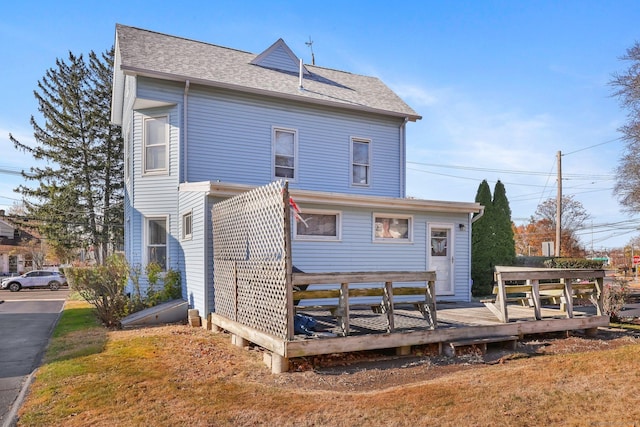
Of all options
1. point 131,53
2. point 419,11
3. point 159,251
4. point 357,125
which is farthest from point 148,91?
point 419,11

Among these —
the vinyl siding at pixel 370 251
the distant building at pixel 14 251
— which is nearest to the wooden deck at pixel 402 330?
the vinyl siding at pixel 370 251

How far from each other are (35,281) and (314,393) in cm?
2972

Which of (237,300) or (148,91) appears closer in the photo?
(237,300)

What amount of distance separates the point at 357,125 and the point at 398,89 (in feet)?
11.8

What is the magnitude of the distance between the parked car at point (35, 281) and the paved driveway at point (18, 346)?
13.2 meters

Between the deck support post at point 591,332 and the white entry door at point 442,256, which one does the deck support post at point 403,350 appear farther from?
the white entry door at point 442,256

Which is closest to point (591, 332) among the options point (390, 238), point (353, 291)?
point (390, 238)

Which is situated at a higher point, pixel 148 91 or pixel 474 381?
pixel 148 91

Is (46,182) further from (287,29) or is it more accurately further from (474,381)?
(474,381)

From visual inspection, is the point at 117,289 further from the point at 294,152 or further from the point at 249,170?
the point at 294,152

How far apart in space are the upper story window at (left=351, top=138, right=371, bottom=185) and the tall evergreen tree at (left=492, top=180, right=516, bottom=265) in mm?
7528

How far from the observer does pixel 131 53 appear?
1269cm

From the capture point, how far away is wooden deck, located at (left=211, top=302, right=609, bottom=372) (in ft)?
21.0

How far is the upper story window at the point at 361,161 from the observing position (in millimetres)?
14789
